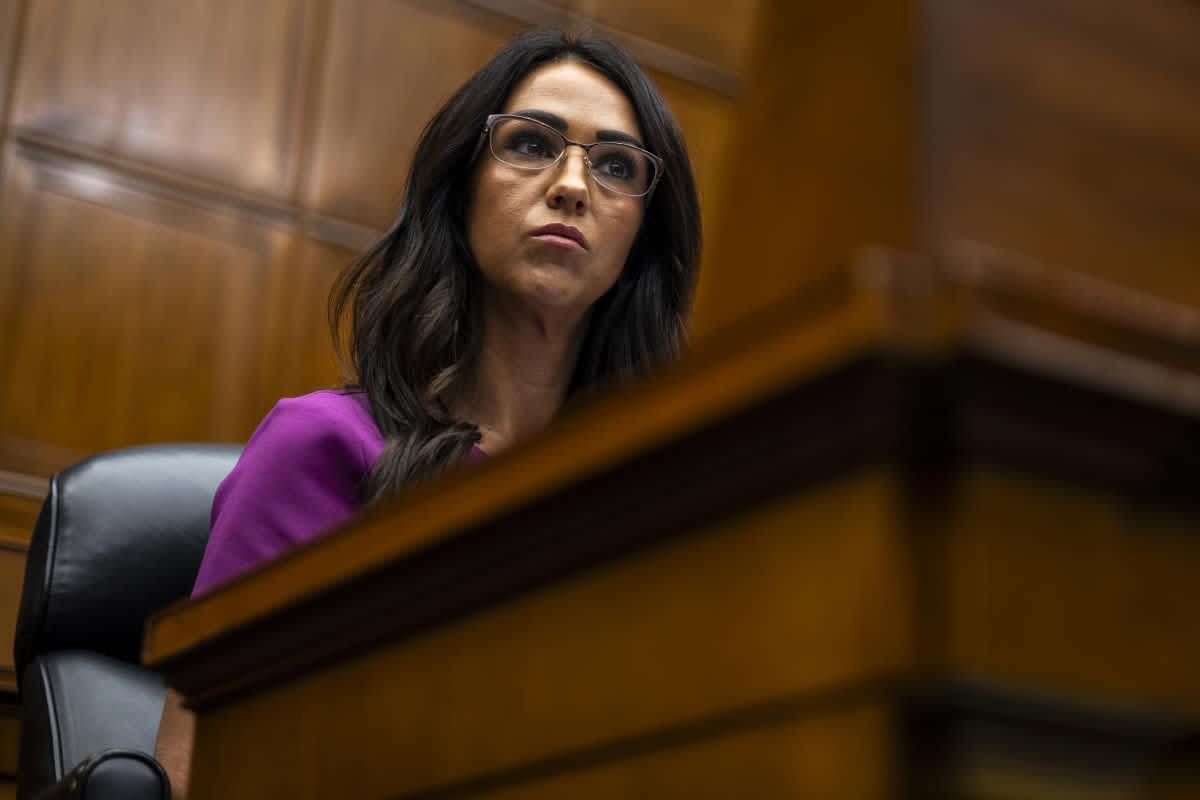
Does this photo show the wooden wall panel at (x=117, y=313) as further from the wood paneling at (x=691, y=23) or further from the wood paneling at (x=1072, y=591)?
the wood paneling at (x=1072, y=591)

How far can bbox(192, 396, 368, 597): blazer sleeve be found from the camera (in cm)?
92

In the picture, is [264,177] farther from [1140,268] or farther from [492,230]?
[1140,268]

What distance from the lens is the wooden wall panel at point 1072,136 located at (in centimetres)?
36

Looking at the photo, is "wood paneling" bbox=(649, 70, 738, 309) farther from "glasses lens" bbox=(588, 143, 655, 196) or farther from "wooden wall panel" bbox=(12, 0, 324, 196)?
"glasses lens" bbox=(588, 143, 655, 196)

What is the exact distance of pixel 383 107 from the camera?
2092 mm

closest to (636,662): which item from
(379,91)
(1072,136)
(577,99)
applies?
(1072,136)

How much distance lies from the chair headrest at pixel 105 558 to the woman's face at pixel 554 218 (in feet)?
0.90

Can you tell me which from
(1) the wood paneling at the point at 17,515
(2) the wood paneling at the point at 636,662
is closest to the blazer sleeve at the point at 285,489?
(2) the wood paneling at the point at 636,662

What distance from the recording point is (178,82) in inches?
75.2

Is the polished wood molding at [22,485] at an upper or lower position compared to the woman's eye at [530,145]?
lower

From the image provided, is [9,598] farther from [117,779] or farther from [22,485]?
[117,779]

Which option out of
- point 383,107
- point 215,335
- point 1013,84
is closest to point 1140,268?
point 1013,84

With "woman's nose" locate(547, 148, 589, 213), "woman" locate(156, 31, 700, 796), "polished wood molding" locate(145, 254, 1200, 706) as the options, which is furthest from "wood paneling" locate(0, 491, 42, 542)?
"polished wood molding" locate(145, 254, 1200, 706)

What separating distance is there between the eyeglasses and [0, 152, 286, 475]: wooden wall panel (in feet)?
2.72
